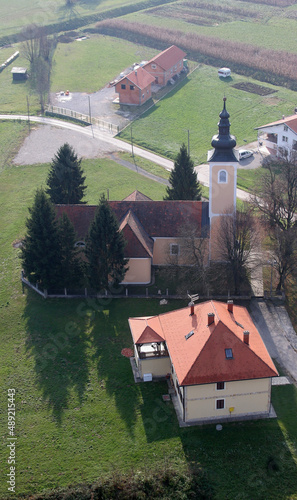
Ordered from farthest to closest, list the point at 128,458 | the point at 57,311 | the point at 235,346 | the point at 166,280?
the point at 166,280 < the point at 57,311 < the point at 235,346 < the point at 128,458

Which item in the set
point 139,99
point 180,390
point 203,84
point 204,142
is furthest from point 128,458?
point 203,84

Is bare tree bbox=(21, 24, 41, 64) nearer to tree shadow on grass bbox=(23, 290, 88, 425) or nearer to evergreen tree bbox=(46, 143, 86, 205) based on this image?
evergreen tree bbox=(46, 143, 86, 205)

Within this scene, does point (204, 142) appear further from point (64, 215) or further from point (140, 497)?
point (140, 497)

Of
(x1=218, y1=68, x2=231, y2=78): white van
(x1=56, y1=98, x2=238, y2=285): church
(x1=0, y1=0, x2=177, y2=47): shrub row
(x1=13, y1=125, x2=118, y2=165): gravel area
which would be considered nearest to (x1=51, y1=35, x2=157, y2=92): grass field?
(x1=0, y1=0, x2=177, y2=47): shrub row

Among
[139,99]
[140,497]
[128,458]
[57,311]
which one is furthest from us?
[139,99]

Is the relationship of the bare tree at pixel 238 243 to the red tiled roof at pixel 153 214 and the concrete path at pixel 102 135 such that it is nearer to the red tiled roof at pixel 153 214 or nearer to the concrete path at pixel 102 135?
the red tiled roof at pixel 153 214

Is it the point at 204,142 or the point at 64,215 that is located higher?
the point at 64,215

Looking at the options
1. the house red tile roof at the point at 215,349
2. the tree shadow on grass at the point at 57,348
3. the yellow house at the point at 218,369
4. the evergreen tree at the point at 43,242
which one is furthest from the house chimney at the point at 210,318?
the evergreen tree at the point at 43,242
